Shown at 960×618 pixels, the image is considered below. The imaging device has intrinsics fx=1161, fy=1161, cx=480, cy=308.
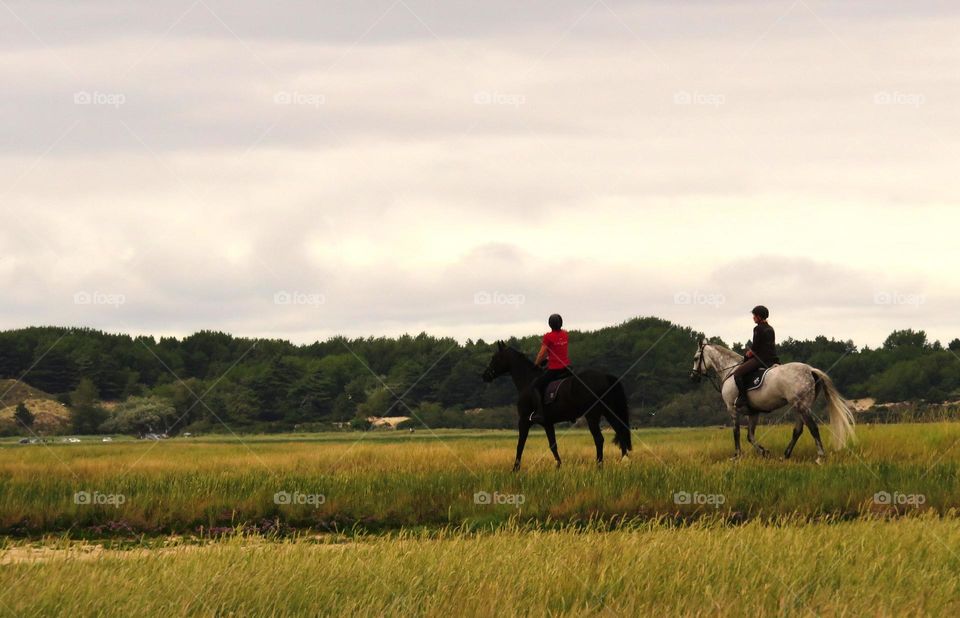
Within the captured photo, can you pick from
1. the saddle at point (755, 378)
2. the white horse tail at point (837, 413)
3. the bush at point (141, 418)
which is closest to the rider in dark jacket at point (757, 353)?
the saddle at point (755, 378)

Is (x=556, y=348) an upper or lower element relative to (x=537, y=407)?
upper

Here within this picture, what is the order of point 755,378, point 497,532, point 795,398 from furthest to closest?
point 755,378 < point 795,398 < point 497,532

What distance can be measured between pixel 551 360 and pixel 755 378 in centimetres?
518

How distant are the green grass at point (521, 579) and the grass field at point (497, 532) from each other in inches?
1.4

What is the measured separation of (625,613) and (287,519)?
9.75 m

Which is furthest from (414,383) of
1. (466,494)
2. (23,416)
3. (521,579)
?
(521,579)

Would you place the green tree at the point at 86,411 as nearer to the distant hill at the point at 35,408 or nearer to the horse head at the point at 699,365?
the distant hill at the point at 35,408

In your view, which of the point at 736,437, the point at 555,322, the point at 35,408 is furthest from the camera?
the point at 35,408

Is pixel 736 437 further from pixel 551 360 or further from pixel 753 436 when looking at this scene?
pixel 551 360

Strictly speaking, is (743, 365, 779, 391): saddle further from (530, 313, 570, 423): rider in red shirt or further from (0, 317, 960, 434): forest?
(0, 317, 960, 434): forest

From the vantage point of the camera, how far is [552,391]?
24.8m

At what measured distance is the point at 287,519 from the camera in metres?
19.1

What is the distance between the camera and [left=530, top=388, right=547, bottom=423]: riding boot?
25.0 metres

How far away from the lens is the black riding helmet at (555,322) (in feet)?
79.2
